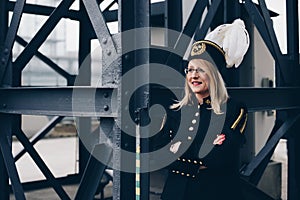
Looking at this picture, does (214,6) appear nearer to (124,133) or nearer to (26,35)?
(124,133)

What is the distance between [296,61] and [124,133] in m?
3.12

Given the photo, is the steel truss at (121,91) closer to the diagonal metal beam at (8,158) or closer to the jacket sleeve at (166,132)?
the diagonal metal beam at (8,158)

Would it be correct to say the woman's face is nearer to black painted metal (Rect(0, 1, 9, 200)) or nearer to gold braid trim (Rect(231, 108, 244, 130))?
gold braid trim (Rect(231, 108, 244, 130))

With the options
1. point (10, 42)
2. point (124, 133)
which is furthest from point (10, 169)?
point (124, 133)

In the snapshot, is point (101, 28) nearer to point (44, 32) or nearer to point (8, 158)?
point (44, 32)

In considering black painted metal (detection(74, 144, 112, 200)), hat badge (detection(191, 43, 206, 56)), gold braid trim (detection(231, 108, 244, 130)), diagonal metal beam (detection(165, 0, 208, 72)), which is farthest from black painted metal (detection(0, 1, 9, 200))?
gold braid trim (detection(231, 108, 244, 130))

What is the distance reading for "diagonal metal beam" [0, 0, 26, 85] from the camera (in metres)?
4.16

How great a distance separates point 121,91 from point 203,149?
0.65 meters

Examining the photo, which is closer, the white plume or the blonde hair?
the blonde hair

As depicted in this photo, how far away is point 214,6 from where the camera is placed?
4398mm

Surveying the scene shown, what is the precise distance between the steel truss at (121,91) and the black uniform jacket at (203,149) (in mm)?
208

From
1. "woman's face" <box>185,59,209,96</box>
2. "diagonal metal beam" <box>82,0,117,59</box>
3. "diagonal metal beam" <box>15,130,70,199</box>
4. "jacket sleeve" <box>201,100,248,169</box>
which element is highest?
"diagonal metal beam" <box>82,0,117,59</box>

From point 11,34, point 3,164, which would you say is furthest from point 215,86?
point 3,164

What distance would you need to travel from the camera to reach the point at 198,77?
317 centimetres
